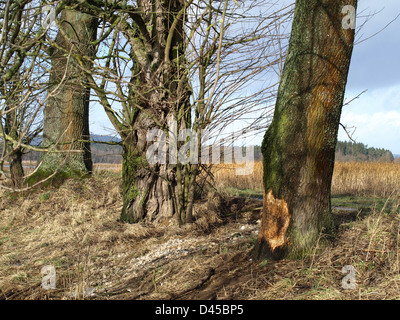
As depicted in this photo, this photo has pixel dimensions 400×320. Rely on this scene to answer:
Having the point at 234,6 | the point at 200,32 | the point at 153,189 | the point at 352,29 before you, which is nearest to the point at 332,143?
the point at 352,29

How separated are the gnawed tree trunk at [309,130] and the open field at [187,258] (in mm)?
268

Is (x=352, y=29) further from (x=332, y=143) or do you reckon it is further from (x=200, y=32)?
(x=200, y=32)

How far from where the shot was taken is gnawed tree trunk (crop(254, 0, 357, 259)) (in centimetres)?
353

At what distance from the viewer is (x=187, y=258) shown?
161 inches

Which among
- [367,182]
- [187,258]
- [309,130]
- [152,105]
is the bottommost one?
[187,258]

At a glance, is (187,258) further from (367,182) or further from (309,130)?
(367,182)

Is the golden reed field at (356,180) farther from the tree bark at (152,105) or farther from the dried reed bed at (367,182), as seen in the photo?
the tree bark at (152,105)

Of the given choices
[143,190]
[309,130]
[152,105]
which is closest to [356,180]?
[143,190]

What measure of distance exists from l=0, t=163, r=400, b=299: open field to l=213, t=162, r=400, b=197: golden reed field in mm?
4656

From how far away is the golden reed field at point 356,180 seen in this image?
11.5 m

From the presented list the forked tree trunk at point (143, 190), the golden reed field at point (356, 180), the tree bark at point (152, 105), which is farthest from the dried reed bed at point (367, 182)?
the tree bark at point (152, 105)

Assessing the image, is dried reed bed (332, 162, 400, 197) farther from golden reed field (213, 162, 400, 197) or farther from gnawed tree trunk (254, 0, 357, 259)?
gnawed tree trunk (254, 0, 357, 259)

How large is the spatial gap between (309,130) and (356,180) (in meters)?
9.95

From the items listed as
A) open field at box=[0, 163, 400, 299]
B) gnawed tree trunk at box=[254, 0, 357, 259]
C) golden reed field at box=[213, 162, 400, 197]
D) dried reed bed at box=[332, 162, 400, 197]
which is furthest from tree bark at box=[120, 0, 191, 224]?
dried reed bed at box=[332, 162, 400, 197]
